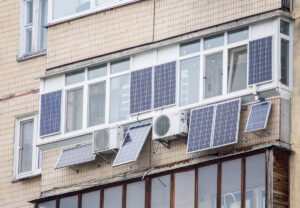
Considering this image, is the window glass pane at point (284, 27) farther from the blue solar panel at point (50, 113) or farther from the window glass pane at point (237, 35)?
the blue solar panel at point (50, 113)

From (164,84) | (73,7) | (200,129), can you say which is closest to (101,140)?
(164,84)

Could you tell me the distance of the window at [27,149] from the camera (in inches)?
1254

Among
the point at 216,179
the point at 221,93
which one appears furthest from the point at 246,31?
the point at 216,179

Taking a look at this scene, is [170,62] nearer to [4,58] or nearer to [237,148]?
[237,148]

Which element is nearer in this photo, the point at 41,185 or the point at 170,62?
the point at 170,62

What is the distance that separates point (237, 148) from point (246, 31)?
7.88 feet

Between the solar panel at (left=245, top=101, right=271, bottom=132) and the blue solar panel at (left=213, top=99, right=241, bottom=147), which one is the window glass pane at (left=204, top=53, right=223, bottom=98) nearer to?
the blue solar panel at (left=213, top=99, right=241, bottom=147)

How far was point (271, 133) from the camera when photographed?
26.3 meters

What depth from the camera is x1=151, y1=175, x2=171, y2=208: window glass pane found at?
90.8 ft

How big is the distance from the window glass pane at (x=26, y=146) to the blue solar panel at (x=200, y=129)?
6011mm

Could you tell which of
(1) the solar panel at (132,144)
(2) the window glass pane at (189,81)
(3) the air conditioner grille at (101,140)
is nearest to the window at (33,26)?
(3) the air conditioner grille at (101,140)

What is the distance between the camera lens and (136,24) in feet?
95.9

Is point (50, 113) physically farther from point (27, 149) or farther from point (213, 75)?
point (213, 75)

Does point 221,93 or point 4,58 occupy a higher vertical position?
point 4,58
